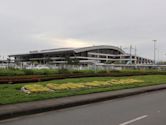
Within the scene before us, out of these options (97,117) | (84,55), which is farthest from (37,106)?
(84,55)

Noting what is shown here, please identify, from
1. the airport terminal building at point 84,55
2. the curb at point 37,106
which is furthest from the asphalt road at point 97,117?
the airport terminal building at point 84,55

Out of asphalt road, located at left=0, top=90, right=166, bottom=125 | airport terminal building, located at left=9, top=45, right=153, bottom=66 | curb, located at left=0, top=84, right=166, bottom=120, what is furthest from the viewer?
airport terminal building, located at left=9, top=45, right=153, bottom=66

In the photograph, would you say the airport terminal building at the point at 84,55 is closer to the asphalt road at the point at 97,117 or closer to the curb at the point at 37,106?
the curb at the point at 37,106

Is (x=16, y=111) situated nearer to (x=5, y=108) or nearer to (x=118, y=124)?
(x=5, y=108)

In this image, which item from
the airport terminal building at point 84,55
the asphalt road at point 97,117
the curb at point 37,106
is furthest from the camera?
the airport terminal building at point 84,55

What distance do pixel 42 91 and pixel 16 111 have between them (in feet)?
19.5

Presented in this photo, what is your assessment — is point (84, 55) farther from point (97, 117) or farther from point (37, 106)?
point (97, 117)

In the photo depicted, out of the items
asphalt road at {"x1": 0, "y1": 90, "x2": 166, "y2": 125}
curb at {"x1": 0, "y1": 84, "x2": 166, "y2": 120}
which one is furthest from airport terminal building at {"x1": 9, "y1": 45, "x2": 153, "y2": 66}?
asphalt road at {"x1": 0, "y1": 90, "x2": 166, "y2": 125}

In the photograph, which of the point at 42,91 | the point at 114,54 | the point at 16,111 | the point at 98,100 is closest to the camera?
the point at 16,111

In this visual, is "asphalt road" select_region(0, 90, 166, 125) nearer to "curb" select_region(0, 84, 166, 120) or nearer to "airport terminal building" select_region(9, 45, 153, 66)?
"curb" select_region(0, 84, 166, 120)

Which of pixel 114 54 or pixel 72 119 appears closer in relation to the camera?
pixel 72 119

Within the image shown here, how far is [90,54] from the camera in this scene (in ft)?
507

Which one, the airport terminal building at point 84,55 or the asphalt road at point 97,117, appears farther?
the airport terminal building at point 84,55

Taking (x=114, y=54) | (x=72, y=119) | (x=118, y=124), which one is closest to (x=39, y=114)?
(x=72, y=119)
